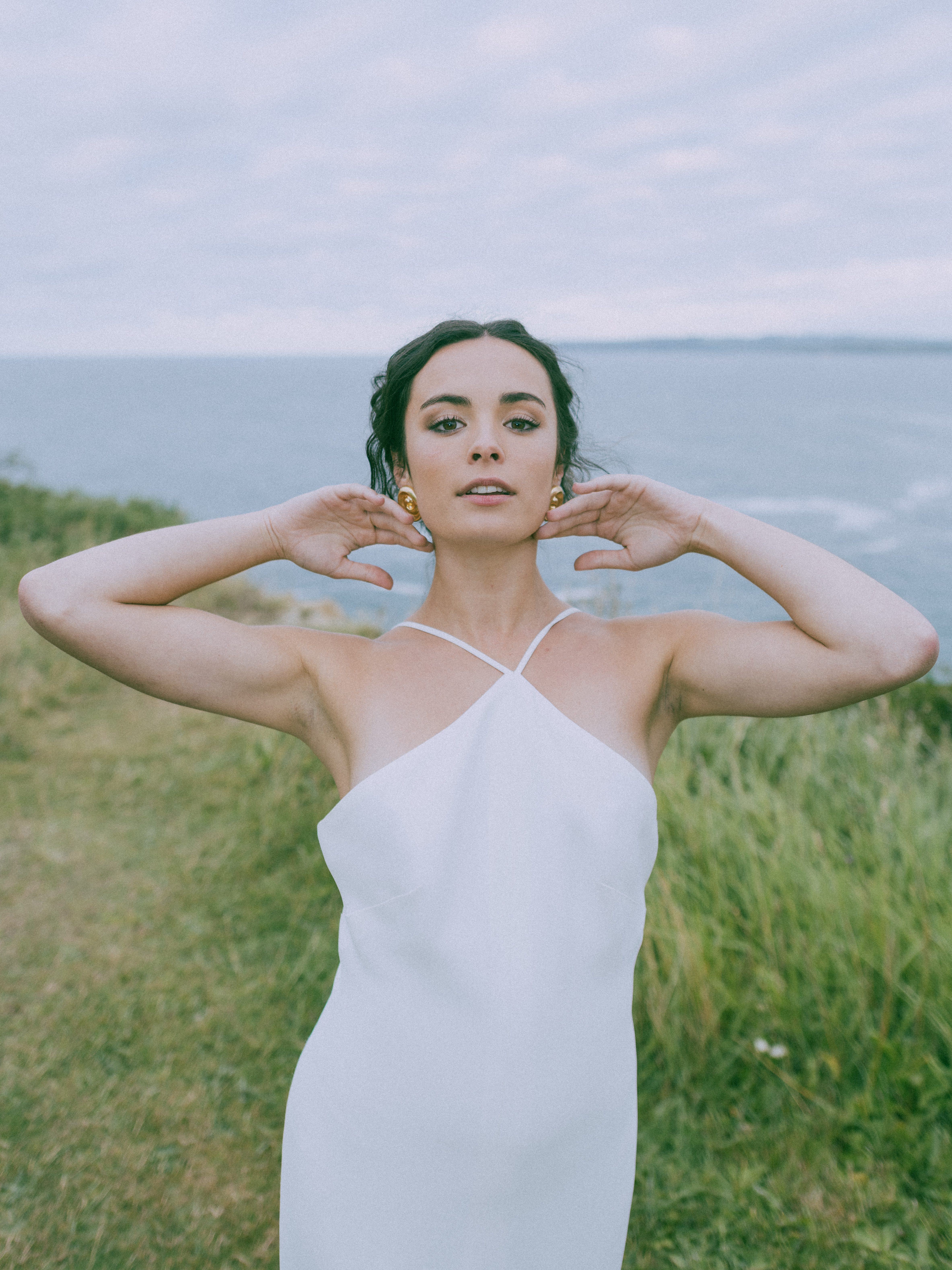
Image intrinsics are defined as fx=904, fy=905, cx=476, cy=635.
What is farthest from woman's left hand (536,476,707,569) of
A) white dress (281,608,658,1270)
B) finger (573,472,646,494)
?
white dress (281,608,658,1270)

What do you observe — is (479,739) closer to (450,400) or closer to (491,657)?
(491,657)

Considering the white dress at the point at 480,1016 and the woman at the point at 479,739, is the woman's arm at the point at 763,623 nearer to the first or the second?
the woman at the point at 479,739

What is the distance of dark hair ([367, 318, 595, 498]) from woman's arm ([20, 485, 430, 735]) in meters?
0.34

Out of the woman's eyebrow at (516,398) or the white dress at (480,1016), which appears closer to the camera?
the white dress at (480,1016)

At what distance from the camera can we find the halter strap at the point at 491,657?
2.18 metres

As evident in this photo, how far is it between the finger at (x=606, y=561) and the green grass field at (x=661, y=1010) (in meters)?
1.79

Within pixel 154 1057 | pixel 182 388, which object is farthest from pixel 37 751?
pixel 182 388

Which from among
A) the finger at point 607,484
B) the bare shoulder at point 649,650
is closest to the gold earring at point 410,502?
the finger at point 607,484

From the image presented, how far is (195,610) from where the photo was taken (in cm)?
221

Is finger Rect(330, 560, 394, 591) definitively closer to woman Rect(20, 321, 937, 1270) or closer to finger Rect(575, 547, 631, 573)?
woman Rect(20, 321, 937, 1270)

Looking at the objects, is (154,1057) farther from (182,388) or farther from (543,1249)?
(182,388)

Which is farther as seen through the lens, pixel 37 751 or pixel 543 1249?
pixel 37 751

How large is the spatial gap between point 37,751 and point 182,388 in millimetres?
133392

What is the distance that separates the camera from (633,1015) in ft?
12.3
